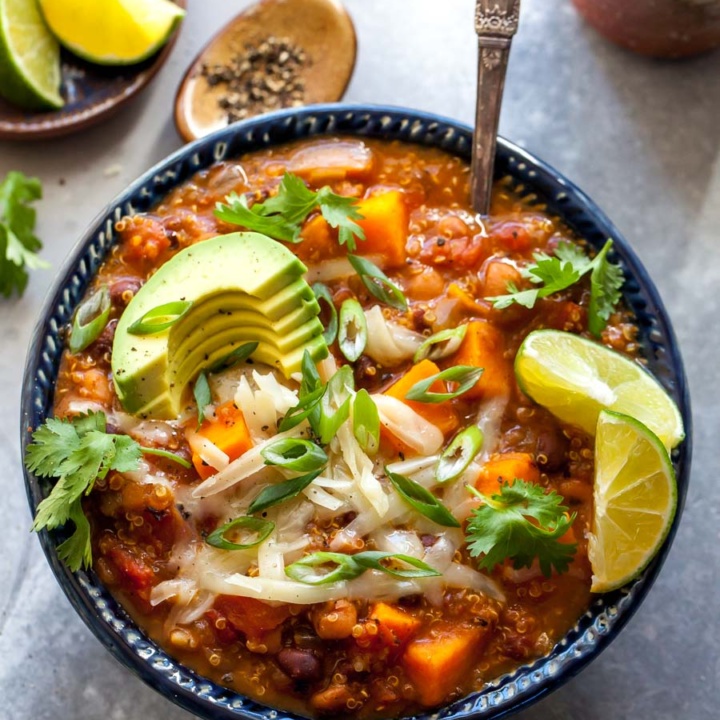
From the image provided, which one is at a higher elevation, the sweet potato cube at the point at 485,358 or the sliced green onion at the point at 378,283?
the sliced green onion at the point at 378,283

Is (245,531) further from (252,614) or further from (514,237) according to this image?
(514,237)

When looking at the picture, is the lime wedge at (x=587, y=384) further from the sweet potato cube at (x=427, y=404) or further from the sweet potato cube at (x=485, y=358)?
the sweet potato cube at (x=427, y=404)

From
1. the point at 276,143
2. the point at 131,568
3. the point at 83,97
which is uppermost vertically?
the point at 276,143

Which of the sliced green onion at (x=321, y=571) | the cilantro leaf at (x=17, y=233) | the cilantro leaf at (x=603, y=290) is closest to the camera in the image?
Result: the sliced green onion at (x=321, y=571)

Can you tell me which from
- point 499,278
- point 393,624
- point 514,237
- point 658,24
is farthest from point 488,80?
point 393,624

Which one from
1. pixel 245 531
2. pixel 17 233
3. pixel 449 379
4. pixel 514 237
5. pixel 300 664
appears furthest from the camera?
pixel 17 233

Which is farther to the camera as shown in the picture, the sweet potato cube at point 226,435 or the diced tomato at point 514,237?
the diced tomato at point 514,237

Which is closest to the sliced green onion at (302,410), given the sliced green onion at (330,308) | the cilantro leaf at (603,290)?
the sliced green onion at (330,308)
